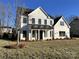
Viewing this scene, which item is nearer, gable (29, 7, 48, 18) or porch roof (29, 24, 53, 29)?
porch roof (29, 24, 53, 29)

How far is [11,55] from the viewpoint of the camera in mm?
17719

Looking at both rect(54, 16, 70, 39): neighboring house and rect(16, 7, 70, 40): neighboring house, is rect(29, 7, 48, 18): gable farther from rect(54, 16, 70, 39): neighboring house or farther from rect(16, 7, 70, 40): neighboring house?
rect(54, 16, 70, 39): neighboring house

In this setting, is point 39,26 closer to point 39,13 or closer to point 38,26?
point 38,26

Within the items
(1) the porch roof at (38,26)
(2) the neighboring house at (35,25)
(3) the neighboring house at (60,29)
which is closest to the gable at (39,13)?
(2) the neighboring house at (35,25)

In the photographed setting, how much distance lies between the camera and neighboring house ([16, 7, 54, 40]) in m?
37.5

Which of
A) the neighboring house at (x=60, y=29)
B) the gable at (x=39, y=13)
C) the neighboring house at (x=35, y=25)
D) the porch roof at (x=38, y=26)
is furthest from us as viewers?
the neighboring house at (x=60, y=29)

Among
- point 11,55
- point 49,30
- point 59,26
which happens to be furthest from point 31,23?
point 11,55

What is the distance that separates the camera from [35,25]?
38875mm

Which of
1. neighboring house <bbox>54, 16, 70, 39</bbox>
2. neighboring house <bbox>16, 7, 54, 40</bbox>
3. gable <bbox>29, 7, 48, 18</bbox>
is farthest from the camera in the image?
neighboring house <bbox>54, 16, 70, 39</bbox>

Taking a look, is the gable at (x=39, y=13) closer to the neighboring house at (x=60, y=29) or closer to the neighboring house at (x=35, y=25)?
the neighboring house at (x=35, y=25)

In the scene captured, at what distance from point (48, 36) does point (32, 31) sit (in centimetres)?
475

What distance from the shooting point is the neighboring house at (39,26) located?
3762cm

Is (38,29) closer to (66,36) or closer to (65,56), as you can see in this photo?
(66,36)

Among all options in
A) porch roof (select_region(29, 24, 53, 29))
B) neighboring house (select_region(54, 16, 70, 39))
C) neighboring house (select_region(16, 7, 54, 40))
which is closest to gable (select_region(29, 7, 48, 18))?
neighboring house (select_region(16, 7, 54, 40))
